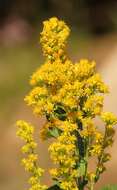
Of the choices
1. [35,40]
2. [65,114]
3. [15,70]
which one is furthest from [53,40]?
[35,40]

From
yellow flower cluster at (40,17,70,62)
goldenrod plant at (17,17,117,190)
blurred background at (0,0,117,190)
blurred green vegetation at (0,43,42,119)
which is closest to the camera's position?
goldenrod plant at (17,17,117,190)

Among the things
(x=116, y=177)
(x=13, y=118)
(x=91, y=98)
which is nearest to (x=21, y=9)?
(x=13, y=118)

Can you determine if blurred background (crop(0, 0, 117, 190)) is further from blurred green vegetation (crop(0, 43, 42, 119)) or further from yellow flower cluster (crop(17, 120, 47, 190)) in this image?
yellow flower cluster (crop(17, 120, 47, 190))

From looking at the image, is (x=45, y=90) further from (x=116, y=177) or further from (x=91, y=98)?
(x=116, y=177)

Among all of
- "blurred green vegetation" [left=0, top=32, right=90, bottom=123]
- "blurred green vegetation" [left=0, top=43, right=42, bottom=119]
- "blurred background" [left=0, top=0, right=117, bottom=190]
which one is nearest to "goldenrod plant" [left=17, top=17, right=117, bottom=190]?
"blurred background" [left=0, top=0, right=117, bottom=190]

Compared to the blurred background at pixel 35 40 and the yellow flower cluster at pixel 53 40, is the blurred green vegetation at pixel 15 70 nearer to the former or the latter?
the blurred background at pixel 35 40

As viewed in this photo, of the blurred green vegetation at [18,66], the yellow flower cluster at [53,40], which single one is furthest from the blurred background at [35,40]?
the yellow flower cluster at [53,40]
